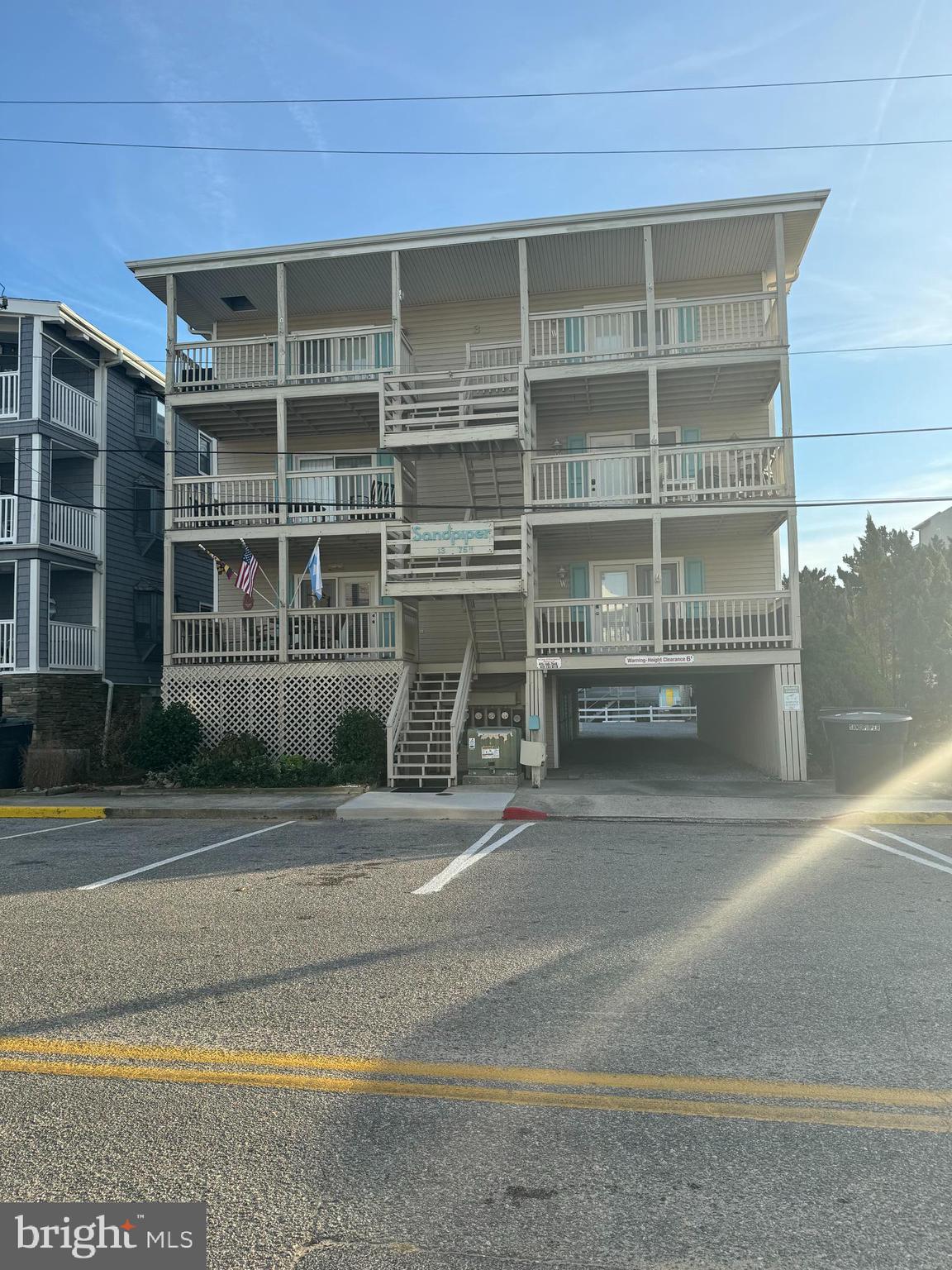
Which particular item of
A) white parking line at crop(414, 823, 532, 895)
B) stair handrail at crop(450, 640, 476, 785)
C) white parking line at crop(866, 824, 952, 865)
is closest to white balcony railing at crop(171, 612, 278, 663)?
stair handrail at crop(450, 640, 476, 785)

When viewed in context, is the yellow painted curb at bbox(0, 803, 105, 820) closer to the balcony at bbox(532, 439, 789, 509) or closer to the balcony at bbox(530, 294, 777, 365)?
the balcony at bbox(532, 439, 789, 509)

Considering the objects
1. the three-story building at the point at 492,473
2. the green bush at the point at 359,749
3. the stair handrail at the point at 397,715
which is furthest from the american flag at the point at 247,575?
the stair handrail at the point at 397,715

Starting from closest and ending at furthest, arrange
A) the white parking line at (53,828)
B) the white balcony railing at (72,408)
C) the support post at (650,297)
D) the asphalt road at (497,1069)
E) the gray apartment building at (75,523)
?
the asphalt road at (497,1069), the white parking line at (53,828), the support post at (650,297), the gray apartment building at (75,523), the white balcony railing at (72,408)

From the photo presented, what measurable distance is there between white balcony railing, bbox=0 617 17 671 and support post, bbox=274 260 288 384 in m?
8.85

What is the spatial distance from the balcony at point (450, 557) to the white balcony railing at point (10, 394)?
35.1ft

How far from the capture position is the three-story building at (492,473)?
1770 cm

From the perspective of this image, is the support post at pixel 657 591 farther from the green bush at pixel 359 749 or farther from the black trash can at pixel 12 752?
the black trash can at pixel 12 752

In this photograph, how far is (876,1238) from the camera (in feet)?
8.99

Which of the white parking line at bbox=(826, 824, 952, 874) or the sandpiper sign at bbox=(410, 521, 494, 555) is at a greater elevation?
the sandpiper sign at bbox=(410, 521, 494, 555)

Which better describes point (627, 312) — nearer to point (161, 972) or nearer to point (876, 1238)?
point (161, 972)

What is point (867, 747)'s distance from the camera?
14.7m

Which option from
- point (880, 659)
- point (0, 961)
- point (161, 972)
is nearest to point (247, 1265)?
point (161, 972)

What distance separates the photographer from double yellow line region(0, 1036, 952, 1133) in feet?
11.8

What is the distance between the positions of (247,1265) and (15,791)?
55.1ft
